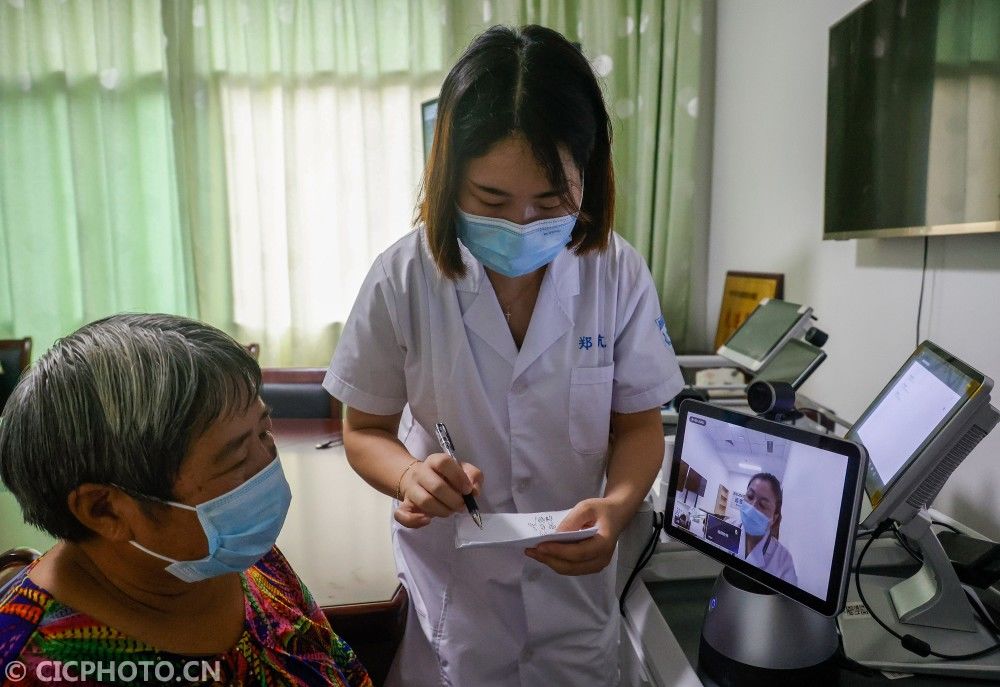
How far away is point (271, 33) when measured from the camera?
326cm

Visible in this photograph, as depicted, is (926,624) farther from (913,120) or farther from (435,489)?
(913,120)

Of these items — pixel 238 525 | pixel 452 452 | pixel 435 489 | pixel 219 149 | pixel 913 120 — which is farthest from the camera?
pixel 219 149

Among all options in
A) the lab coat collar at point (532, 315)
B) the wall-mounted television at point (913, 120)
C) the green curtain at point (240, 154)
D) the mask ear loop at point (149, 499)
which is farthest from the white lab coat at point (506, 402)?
the green curtain at point (240, 154)

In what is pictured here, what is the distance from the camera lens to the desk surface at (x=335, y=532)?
1.22 metres

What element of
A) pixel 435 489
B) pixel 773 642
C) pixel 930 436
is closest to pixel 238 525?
pixel 435 489

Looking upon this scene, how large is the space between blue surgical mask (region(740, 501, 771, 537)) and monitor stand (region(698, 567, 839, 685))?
6 centimetres

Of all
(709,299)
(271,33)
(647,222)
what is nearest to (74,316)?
(271,33)

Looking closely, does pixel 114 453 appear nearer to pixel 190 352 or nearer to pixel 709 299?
pixel 190 352

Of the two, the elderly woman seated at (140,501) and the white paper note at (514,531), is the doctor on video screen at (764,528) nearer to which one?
the white paper note at (514,531)

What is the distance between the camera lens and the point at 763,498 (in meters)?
0.84

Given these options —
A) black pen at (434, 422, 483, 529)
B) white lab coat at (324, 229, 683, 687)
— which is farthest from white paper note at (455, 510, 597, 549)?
white lab coat at (324, 229, 683, 687)

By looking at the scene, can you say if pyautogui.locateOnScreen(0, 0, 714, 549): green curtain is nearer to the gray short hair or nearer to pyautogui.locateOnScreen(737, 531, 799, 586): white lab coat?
pyautogui.locateOnScreen(737, 531, 799, 586): white lab coat

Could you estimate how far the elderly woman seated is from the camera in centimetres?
66

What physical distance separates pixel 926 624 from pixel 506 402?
2.16 ft
